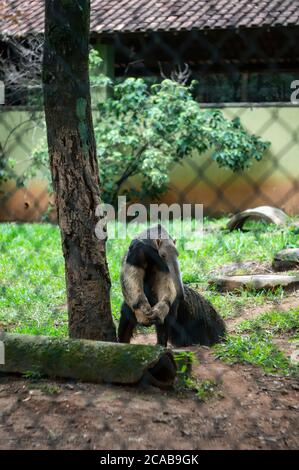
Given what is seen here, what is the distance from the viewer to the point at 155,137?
8.48m

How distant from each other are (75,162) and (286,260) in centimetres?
257

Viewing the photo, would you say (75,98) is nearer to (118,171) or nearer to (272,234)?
(272,234)

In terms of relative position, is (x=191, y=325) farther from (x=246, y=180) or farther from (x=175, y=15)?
(x=175, y=15)

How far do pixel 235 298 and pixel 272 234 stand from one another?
2009mm

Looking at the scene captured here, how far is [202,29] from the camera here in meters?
7.61

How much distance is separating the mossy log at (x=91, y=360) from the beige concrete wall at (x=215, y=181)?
5.03 meters

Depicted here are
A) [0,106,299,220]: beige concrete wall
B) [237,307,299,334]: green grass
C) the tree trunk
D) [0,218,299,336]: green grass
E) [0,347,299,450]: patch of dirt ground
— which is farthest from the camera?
[0,106,299,220]: beige concrete wall

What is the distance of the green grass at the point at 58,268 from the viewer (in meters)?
3.91

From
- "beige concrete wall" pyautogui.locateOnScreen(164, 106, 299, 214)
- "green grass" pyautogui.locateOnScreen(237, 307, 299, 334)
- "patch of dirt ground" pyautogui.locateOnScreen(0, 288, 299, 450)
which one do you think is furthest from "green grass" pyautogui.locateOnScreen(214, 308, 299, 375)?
"beige concrete wall" pyautogui.locateOnScreen(164, 106, 299, 214)

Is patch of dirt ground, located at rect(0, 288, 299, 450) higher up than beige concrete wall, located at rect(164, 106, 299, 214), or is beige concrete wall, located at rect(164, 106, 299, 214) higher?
beige concrete wall, located at rect(164, 106, 299, 214)

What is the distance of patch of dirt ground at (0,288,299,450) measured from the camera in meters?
2.04

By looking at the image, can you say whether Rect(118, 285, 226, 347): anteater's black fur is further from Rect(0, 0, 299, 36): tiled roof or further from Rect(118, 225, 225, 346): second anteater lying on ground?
Rect(0, 0, 299, 36): tiled roof

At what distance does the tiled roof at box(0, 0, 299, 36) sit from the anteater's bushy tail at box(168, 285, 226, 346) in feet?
13.6

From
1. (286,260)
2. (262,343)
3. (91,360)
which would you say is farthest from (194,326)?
(286,260)
